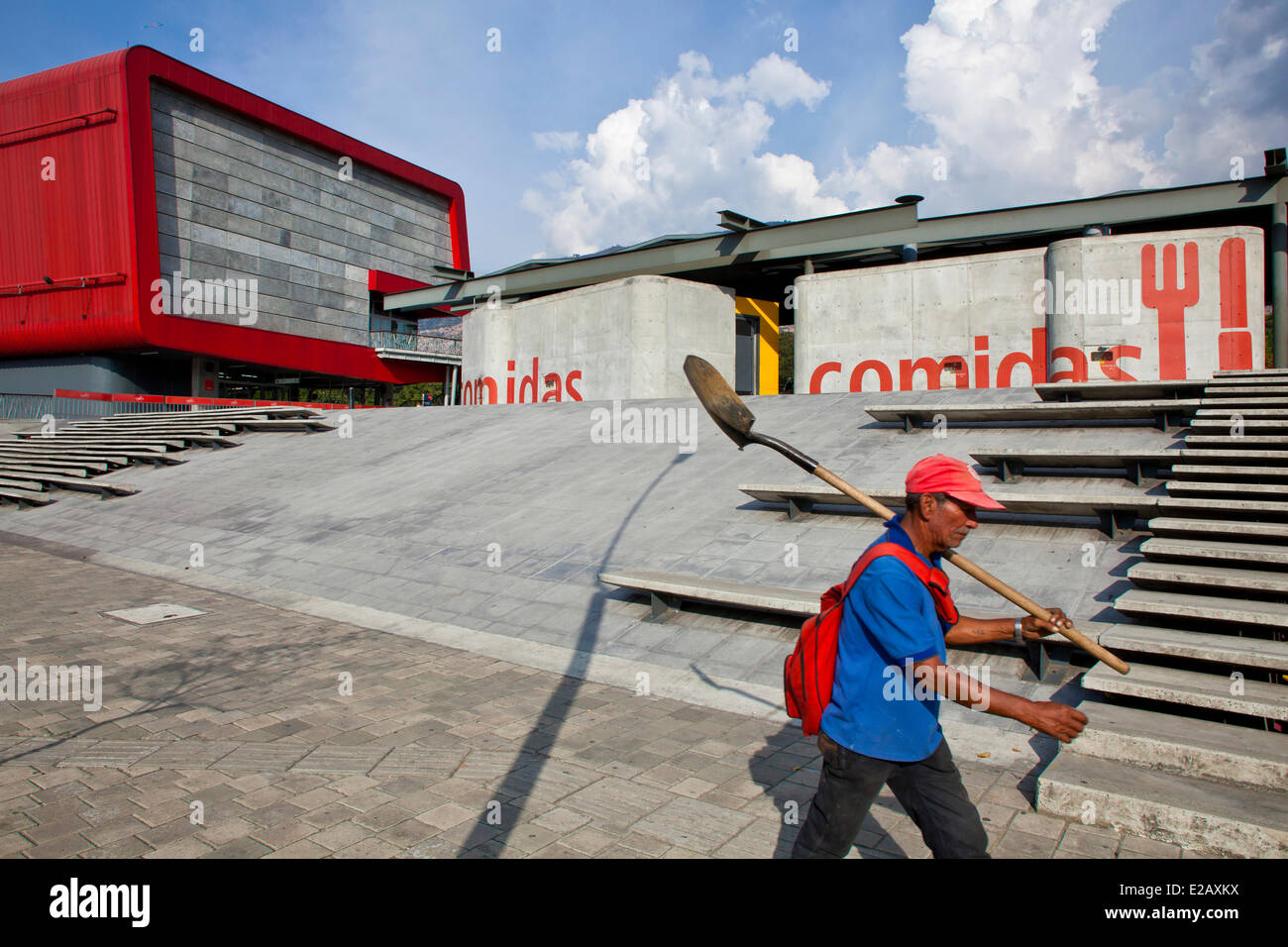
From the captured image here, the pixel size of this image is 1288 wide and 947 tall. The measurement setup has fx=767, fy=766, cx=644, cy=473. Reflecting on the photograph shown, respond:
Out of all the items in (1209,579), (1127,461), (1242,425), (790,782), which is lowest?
(790,782)

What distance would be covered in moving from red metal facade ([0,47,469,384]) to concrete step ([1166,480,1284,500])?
1489 inches

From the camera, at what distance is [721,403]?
361cm

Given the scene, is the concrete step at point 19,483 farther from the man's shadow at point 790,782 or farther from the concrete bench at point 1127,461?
the concrete bench at point 1127,461

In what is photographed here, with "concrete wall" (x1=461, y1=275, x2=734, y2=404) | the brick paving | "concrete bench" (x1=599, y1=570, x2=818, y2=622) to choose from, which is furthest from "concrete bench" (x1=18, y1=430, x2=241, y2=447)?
"concrete bench" (x1=599, y1=570, x2=818, y2=622)

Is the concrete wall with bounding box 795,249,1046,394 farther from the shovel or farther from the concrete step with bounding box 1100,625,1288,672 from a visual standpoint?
the shovel

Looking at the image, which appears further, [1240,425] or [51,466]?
[51,466]

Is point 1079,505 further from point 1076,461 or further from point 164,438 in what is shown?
point 164,438

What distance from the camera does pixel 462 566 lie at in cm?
962

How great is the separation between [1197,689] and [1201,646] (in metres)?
0.47

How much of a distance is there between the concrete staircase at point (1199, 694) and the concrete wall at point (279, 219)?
40.2 meters

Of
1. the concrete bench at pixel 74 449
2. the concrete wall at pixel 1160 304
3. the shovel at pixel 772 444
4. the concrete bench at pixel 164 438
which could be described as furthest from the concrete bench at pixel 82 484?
the concrete wall at pixel 1160 304

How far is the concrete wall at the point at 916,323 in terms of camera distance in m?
17.9

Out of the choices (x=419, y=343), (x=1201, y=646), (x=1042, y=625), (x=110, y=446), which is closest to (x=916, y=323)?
(x=1201, y=646)
